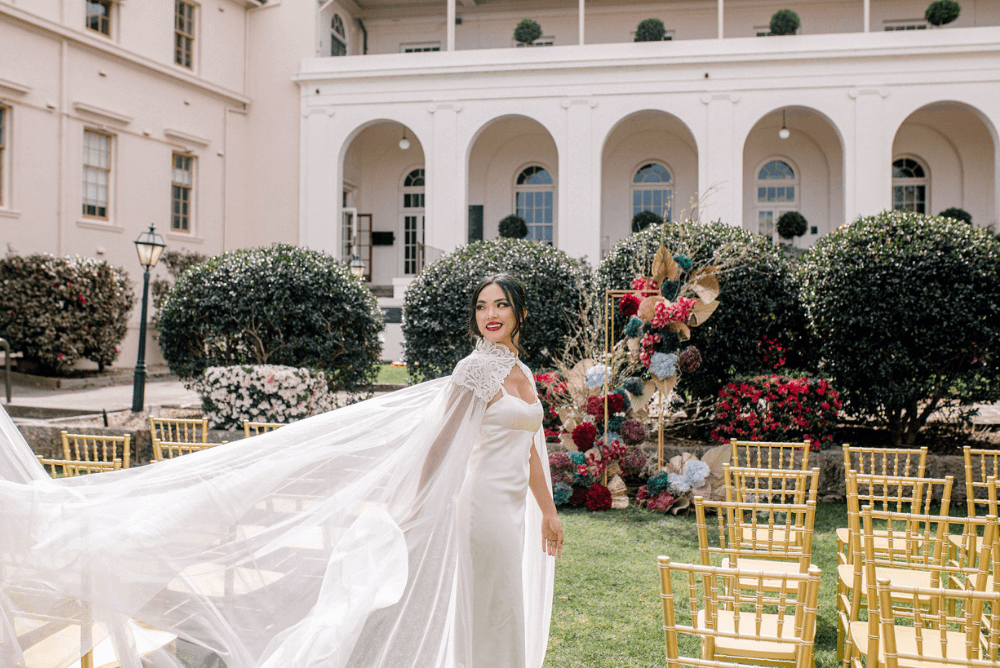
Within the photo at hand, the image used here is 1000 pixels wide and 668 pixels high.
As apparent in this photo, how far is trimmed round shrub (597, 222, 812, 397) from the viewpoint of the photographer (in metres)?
7.91

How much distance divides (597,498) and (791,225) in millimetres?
14397

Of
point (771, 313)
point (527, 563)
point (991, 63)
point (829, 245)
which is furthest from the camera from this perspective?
point (991, 63)

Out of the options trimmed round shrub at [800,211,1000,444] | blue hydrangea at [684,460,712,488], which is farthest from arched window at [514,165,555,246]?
blue hydrangea at [684,460,712,488]

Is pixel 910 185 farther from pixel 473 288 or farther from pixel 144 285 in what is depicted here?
pixel 144 285

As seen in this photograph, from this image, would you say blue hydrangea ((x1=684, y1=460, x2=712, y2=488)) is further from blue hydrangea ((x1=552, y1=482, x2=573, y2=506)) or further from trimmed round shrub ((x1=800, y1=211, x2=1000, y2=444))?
trimmed round shrub ((x1=800, y1=211, x2=1000, y2=444))

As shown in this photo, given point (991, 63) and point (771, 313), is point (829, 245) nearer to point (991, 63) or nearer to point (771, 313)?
point (771, 313)

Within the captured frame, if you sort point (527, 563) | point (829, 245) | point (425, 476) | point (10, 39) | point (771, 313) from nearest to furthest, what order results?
point (425, 476)
point (527, 563)
point (829, 245)
point (771, 313)
point (10, 39)

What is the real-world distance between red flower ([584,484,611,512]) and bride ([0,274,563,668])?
11.6 feet

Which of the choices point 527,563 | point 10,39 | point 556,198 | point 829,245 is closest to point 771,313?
point 829,245

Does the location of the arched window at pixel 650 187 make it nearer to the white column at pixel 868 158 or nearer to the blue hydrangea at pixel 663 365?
the white column at pixel 868 158

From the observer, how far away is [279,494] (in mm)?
2688

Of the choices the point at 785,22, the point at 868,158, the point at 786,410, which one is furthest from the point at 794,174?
the point at 786,410

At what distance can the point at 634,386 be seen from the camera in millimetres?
6840

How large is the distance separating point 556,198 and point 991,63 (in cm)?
1115
